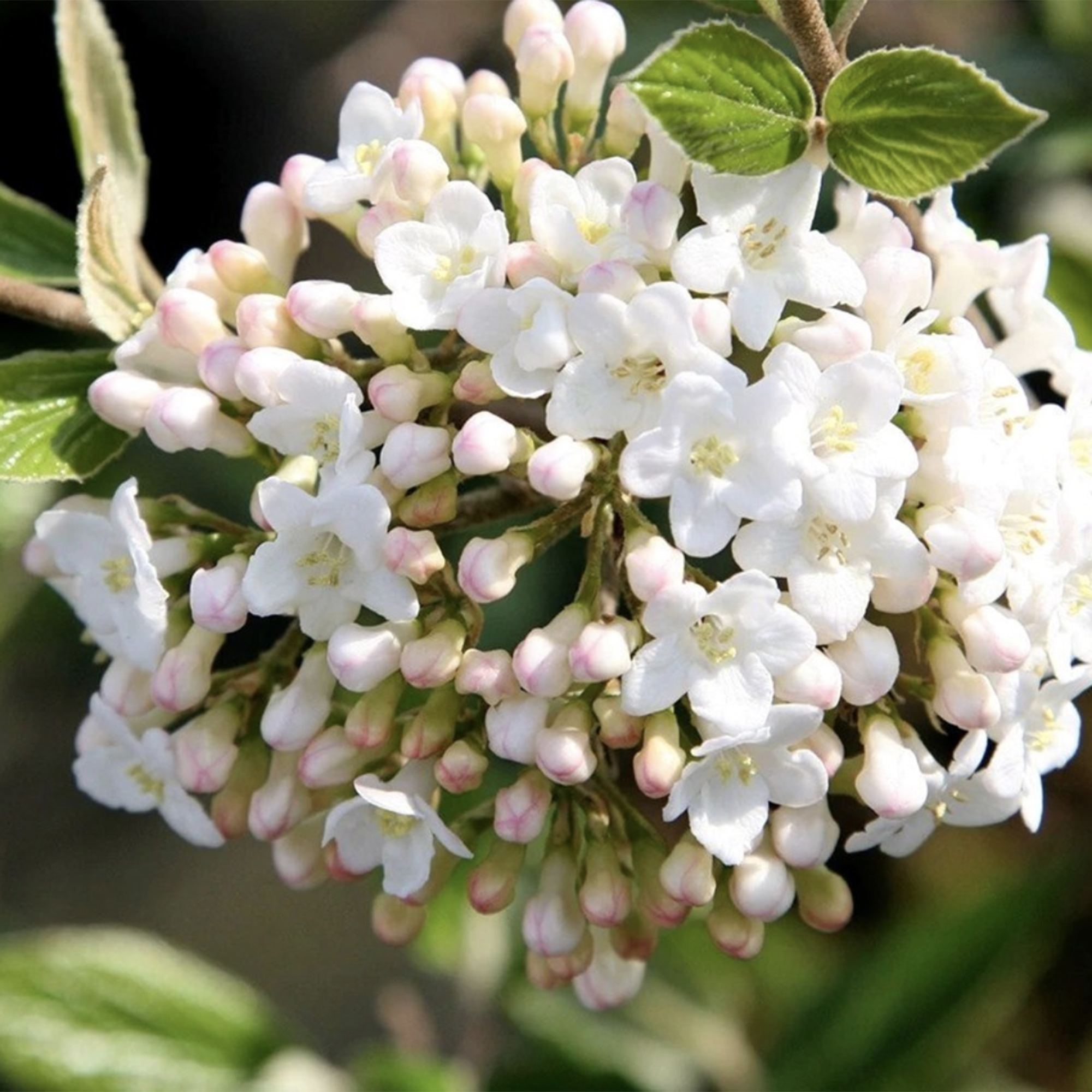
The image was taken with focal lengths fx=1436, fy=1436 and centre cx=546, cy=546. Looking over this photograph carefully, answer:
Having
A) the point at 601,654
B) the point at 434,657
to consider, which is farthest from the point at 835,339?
the point at 434,657

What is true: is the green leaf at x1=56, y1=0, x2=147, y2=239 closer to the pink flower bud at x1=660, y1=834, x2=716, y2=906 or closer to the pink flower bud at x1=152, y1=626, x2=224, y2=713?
the pink flower bud at x1=152, y1=626, x2=224, y2=713

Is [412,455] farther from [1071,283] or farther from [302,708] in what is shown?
[1071,283]

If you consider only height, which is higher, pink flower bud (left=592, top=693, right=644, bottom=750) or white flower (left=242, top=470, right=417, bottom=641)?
white flower (left=242, top=470, right=417, bottom=641)

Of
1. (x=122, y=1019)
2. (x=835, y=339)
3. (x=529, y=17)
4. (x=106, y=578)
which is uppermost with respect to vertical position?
(x=529, y=17)

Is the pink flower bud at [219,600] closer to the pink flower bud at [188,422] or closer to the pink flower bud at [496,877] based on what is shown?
the pink flower bud at [188,422]

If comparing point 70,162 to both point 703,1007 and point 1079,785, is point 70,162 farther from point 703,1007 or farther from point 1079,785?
point 1079,785

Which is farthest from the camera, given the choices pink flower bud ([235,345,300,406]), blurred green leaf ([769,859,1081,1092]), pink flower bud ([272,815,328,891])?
blurred green leaf ([769,859,1081,1092])

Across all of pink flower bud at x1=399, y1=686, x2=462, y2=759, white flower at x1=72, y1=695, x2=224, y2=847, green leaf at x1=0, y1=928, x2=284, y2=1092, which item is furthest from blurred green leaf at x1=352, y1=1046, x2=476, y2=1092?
pink flower bud at x1=399, y1=686, x2=462, y2=759
